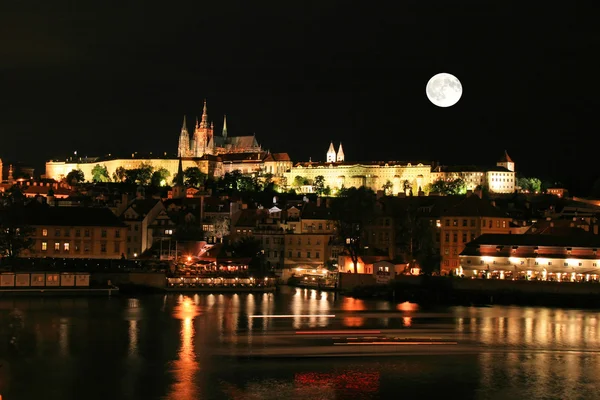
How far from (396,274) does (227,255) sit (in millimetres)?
9485

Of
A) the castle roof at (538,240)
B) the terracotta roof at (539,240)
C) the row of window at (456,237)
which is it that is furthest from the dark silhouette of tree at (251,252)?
the terracotta roof at (539,240)

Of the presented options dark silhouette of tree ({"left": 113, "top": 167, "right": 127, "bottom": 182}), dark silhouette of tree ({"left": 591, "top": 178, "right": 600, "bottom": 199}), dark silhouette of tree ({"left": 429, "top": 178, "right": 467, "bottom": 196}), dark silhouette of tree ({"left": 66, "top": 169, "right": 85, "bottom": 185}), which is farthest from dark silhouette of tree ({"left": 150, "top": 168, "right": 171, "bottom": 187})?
dark silhouette of tree ({"left": 591, "top": 178, "right": 600, "bottom": 199})

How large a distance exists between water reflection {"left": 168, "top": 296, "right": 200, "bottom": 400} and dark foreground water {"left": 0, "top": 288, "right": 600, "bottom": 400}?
37mm

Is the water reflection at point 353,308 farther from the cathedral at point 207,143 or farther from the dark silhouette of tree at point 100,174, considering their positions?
the cathedral at point 207,143

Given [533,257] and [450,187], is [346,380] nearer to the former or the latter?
[533,257]

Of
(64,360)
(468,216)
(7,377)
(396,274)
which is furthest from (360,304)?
(7,377)

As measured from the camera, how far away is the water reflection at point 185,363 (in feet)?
73.9

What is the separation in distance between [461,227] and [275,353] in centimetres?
2465

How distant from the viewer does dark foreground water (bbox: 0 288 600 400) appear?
23.2 meters

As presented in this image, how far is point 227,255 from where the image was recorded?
49562 mm

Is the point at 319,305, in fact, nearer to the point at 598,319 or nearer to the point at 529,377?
the point at 598,319

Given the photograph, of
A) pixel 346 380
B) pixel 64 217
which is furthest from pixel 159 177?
pixel 346 380

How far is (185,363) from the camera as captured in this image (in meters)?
26.1

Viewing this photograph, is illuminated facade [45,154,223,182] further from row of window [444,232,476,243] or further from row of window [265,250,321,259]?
row of window [444,232,476,243]
